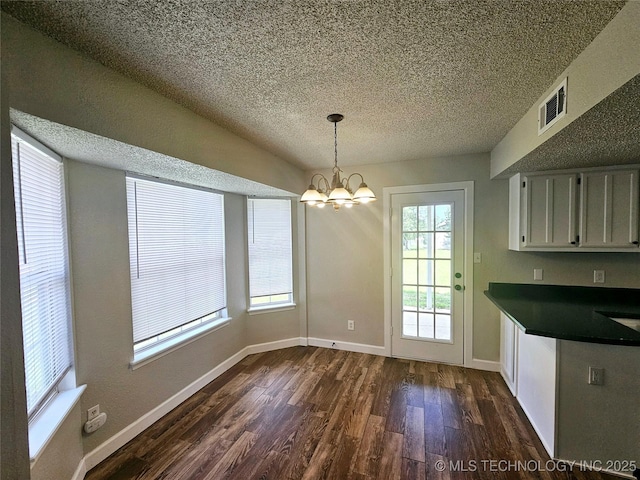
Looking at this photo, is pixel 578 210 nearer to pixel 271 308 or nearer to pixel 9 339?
pixel 271 308

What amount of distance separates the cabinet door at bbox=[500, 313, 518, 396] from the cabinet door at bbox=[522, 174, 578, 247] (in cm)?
87

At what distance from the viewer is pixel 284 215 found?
143 inches

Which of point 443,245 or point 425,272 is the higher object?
point 443,245

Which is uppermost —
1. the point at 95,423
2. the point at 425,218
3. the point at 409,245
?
A: the point at 425,218

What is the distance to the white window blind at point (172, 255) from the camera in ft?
7.22

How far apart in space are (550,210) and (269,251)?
305cm

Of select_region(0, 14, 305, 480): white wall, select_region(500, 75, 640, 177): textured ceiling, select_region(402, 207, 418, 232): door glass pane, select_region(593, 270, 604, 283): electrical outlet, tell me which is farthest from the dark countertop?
select_region(0, 14, 305, 480): white wall

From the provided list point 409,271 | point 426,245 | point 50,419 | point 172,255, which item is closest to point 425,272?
point 409,271

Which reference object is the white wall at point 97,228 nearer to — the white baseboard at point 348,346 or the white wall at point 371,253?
the white wall at point 371,253

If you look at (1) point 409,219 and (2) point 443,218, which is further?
(1) point 409,219

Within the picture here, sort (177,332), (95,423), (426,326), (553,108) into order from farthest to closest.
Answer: (426,326) < (177,332) < (95,423) < (553,108)

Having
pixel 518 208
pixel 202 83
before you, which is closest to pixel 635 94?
pixel 518 208

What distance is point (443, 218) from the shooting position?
3.12 m

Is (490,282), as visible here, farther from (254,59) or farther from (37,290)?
(37,290)
